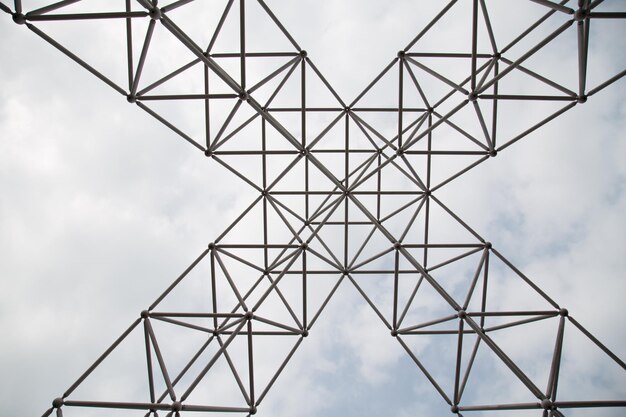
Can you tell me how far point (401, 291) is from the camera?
81.0 feet

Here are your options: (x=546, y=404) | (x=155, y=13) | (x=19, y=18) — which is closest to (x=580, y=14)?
(x=546, y=404)

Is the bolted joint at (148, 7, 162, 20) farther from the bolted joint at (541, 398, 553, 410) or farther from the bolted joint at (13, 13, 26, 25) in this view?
the bolted joint at (541, 398, 553, 410)

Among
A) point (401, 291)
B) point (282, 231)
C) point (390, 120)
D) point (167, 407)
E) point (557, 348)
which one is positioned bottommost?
point (167, 407)

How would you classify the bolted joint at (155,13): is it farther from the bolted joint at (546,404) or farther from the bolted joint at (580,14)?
the bolted joint at (546,404)

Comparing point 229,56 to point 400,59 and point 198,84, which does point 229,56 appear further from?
point 400,59

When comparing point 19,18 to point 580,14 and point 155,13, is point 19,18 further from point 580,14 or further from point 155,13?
point 580,14

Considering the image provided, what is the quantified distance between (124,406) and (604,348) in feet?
43.2

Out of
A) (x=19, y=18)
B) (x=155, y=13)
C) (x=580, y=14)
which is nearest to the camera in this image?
(x=19, y=18)

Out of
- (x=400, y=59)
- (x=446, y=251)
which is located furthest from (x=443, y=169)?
(x=400, y=59)

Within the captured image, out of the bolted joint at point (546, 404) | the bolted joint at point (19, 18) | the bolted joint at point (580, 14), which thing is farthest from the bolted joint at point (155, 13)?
the bolted joint at point (546, 404)

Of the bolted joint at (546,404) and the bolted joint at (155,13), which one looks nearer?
the bolted joint at (546,404)

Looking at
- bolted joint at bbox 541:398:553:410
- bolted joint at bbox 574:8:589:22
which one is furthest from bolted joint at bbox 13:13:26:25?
bolted joint at bbox 541:398:553:410

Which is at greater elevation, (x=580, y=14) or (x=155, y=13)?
(x=580, y=14)

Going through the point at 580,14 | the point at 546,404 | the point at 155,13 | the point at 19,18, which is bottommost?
the point at 546,404
